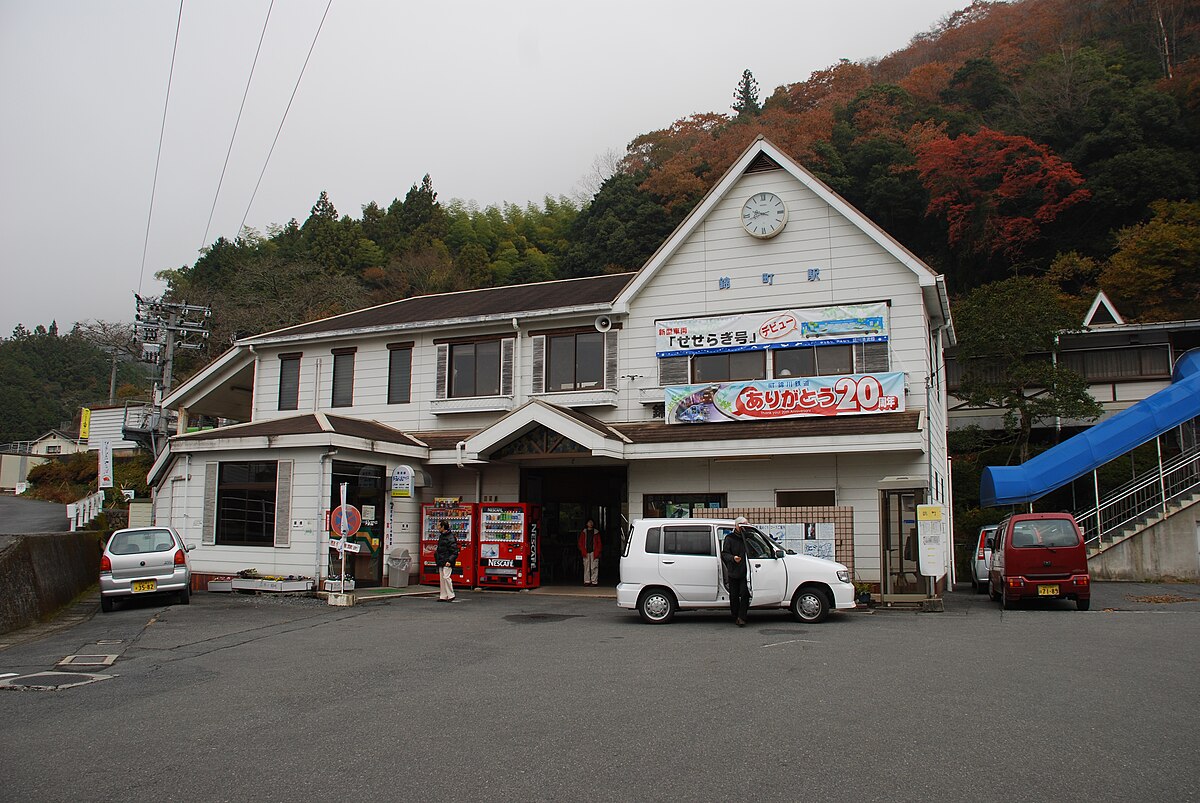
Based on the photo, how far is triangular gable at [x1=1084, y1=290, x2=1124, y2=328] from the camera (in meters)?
32.8

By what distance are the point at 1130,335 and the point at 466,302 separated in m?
23.5

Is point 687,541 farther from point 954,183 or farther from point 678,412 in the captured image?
point 954,183

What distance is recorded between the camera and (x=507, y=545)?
19.6 meters

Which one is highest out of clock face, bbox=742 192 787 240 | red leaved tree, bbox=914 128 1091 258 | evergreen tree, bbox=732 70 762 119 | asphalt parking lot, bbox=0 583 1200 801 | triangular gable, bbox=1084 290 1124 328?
evergreen tree, bbox=732 70 762 119

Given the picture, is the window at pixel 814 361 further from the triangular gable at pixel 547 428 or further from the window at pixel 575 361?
the window at pixel 575 361

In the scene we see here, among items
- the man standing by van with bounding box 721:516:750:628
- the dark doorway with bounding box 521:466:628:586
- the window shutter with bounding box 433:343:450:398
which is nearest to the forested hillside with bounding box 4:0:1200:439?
the dark doorway with bounding box 521:466:628:586

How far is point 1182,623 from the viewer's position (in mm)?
12602

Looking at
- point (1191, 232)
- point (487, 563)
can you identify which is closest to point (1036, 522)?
point (487, 563)

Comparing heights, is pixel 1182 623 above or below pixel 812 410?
below

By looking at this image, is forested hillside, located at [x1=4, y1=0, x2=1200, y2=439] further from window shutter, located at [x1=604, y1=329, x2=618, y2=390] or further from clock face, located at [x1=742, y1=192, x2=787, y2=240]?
window shutter, located at [x1=604, y1=329, x2=618, y2=390]

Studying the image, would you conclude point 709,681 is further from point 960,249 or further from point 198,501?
point 960,249

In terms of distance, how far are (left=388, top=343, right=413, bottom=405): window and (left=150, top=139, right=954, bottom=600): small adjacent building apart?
0.04 m

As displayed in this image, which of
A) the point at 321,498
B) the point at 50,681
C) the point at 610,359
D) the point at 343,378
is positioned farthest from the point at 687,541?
the point at 343,378

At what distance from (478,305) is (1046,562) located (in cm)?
1543
